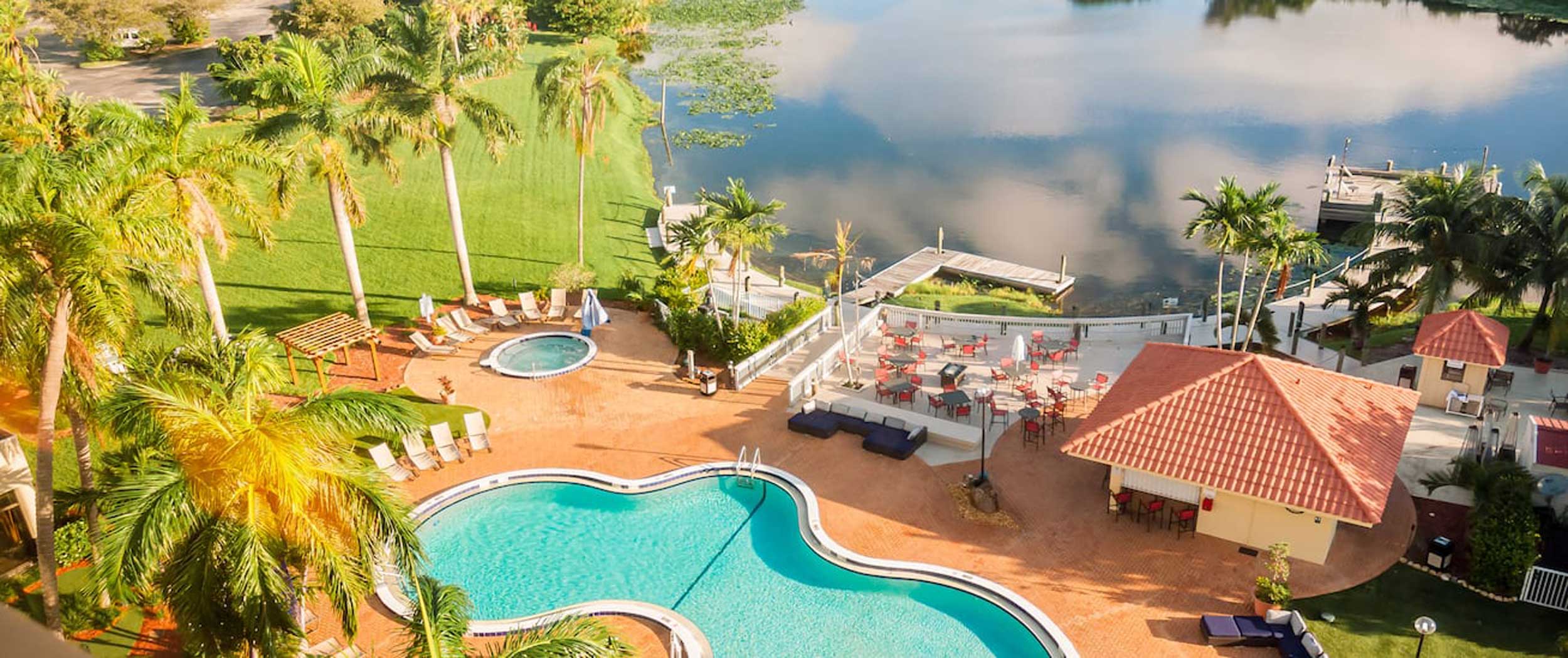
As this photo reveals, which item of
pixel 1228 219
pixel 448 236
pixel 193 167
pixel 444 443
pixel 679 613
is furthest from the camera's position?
pixel 448 236

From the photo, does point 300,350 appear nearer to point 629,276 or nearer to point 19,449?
point 19,449

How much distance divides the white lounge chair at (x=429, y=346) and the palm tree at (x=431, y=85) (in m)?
5.87

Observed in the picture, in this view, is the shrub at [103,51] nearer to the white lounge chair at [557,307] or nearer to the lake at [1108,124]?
the lake at [1108,124]

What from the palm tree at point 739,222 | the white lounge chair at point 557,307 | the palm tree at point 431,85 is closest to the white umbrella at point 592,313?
the white lounge chair at point 557,307

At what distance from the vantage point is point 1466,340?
27.5 meters

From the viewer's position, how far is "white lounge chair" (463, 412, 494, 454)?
27234mm

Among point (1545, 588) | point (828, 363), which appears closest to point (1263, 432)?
point (1545, 588)

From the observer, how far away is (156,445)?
14.3 m

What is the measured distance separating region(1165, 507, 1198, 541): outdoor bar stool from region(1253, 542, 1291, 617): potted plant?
2.29 m

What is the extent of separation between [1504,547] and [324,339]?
97.9 ft

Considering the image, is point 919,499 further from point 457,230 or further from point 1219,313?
point 457,230

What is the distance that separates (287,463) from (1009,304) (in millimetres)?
31271

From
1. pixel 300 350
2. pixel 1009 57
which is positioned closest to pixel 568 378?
pixel 300 350

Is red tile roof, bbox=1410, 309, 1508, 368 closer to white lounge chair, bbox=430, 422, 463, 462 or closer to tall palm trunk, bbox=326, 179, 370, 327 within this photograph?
white lounge chair, bbox=430, 422, 463, 462
